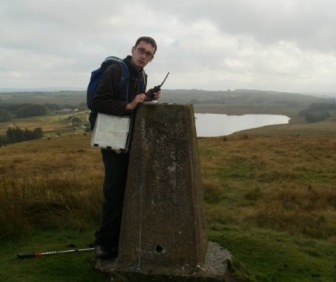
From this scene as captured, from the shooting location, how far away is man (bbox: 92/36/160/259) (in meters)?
4.35

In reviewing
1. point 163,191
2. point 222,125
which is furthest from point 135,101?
point 222,125

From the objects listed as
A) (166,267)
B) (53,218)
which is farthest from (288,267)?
(53,218)

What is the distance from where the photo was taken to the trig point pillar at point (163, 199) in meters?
4.53

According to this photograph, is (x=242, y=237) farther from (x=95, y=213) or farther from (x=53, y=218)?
(x=53, y=218)

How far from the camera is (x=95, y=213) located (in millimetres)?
6875

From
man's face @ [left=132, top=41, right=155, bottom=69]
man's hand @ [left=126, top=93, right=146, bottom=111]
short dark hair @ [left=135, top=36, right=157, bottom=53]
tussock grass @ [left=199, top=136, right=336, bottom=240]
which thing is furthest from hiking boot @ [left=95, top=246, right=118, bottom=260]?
tussock grass @ [left=199, top=136, right=336, bottom=240]

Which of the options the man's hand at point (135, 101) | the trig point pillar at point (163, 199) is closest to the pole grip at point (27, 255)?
the trig point pillar at point (163, 199)

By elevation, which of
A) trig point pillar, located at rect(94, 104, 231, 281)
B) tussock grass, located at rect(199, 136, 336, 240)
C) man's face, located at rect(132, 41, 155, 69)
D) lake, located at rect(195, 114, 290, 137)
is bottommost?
lake, located at rect(195, 114, 290, 137)

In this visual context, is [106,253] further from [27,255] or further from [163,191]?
[27,255]

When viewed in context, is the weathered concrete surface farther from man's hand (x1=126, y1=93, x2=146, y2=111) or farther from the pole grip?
man's hand (x1=126, y1=93, x2=146, y2=111)

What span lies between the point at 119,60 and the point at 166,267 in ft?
7.20

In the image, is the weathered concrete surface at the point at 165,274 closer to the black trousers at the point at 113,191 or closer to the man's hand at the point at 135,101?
the black trousers at the point at 113,191

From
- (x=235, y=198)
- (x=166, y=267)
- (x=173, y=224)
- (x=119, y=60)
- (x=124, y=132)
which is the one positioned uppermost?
(x=119, y=60)

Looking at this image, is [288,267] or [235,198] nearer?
[288,267]
